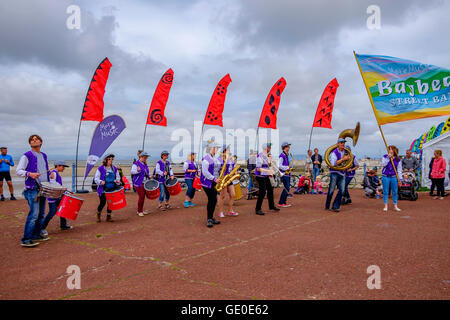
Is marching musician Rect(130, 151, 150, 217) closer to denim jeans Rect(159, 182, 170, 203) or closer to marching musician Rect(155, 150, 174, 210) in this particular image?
marching musician Rect(155, 150, 174, 210)

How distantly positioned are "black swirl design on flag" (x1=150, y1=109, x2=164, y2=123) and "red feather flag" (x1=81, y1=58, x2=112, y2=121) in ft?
7.38

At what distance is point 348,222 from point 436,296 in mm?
4025

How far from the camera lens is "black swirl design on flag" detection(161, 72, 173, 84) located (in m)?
14.4

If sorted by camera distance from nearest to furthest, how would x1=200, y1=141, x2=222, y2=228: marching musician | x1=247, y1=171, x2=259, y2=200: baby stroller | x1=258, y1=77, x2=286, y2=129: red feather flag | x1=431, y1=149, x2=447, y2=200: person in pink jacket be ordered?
x1=200, y1=141, x2=222, y2=228: marching musician, x1=431, y1=149, x2=447, y2=200: person in pink jacket, x1=247, y1=171, x2=259, y2=200: baby stroller, x1=258, y1=77, x2=286, y2=129: red feather flag

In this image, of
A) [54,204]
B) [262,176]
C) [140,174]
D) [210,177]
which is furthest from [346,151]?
[54,204]

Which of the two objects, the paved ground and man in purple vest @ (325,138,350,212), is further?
man in purple vest @ (325,138,350,212)

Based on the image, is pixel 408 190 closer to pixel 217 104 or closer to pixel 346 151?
pixel 346 151

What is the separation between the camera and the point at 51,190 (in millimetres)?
5840

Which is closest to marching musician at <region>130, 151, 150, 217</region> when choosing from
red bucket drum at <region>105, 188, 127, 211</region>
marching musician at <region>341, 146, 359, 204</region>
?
red bucket drum at <region>105, 188, 127, 211</region>

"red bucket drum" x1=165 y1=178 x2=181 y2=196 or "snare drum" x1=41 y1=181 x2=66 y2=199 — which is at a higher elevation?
"snare drum" x1=41 y1=181 x2=66 y2=199

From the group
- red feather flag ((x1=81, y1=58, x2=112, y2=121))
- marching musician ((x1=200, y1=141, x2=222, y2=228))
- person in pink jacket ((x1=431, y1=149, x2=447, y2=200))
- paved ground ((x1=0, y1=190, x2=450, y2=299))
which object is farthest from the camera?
red feather flag ((x1=81, y1=58, x2=112, y2=121))

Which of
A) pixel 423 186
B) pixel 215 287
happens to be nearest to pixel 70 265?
pixel 215 287

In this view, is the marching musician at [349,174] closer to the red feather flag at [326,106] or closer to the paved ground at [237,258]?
the paved ground at [237,258]
